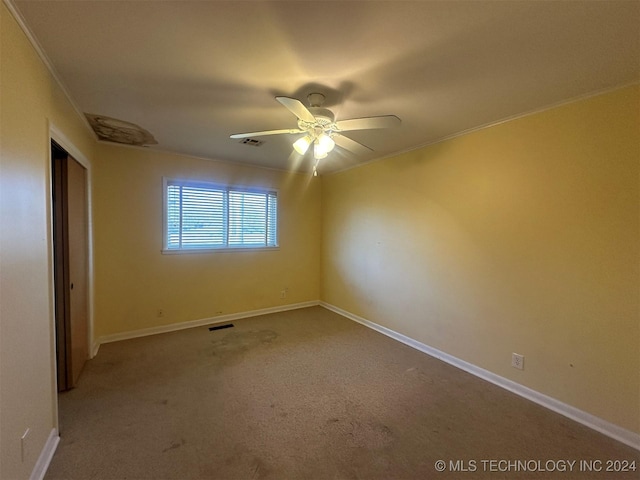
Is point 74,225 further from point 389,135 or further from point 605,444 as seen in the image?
point 605,444

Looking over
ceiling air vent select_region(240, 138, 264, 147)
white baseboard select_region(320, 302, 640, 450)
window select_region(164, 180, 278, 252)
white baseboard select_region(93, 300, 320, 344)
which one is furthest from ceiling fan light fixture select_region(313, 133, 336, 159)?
white baseboard select_region(93, 300, 320, 344)

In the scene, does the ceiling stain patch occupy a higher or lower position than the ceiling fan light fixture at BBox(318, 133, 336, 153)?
higher

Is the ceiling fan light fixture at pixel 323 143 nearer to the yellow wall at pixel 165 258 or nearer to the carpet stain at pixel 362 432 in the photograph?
the carpet stain at pixel 362 432

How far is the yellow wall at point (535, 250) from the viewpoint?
1944 mm

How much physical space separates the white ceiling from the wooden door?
0.63m

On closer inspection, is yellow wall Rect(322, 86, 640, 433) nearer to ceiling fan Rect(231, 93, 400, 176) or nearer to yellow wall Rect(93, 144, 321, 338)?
ceiling fan Rect(231, 93, 400, 176)

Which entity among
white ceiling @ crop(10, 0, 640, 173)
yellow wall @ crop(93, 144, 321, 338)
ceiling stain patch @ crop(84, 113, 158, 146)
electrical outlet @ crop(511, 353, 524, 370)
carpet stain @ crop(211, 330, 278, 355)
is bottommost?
carpet stain @ crop(211, 330, 278, 355)

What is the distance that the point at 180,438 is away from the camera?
186 cm

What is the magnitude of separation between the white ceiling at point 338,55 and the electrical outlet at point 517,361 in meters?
2.13

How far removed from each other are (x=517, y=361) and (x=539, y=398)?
0.30 metres

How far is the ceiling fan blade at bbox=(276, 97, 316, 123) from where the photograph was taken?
170cm

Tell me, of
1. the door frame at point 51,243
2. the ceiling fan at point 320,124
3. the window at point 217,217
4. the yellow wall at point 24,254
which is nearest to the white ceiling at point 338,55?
the ceiling fan at point 320,124

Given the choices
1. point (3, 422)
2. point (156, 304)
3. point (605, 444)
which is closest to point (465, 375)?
point (605, 444)

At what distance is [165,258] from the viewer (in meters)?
3.76
